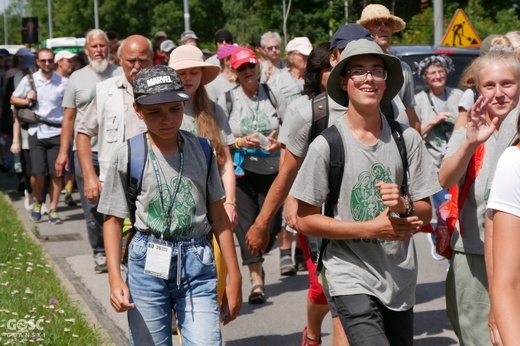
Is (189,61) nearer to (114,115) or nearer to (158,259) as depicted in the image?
(114,115)

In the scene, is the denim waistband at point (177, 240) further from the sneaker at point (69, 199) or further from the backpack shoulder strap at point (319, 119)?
the sneaker at point (69, 199)

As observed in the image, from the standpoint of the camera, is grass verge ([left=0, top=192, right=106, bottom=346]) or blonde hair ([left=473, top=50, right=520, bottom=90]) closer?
blonde hair ([left=473, top=50, right=520, bottom=90])

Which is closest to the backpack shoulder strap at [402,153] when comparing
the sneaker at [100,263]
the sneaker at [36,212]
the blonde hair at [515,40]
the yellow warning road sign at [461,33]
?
the blonde hair at [515,40]

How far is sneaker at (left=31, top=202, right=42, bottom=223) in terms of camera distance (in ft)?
42.2

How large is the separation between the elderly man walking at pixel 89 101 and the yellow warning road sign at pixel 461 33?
943 cm

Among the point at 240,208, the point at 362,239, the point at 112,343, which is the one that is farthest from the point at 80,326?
the point at 362,239

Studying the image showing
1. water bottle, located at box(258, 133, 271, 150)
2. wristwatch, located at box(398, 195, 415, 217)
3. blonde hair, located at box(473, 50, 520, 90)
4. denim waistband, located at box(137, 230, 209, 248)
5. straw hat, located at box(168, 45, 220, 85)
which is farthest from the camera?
water bottle, located at box(258, 133, 271, 150)

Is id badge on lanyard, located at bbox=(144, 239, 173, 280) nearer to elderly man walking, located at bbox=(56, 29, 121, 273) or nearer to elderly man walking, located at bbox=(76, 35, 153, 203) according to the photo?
elderly man walking, located at bbox=(76, 35, 153, 203)

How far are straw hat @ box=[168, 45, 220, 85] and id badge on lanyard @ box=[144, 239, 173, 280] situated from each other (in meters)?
1.76

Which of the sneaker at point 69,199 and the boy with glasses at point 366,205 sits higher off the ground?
the boy with glasses at point 366,205

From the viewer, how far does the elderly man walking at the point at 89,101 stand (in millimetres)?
9012

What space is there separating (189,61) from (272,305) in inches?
98.2

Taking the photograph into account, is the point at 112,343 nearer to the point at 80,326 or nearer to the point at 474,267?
the point at 80,326

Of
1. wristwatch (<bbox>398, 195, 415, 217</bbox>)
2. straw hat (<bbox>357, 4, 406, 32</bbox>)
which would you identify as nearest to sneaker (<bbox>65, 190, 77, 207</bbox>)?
straw hat (<bbox>357, 4, 406, 32</bbox>)
